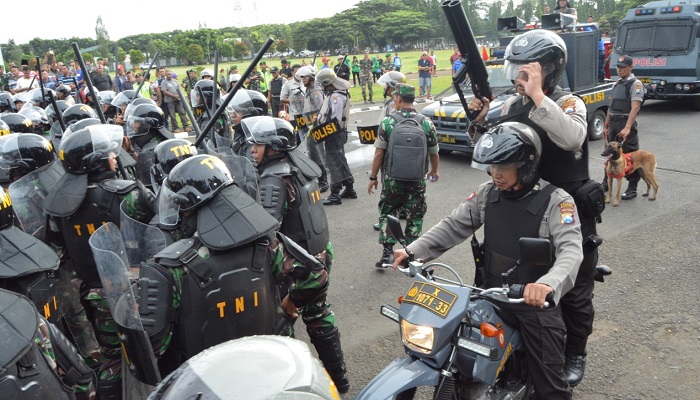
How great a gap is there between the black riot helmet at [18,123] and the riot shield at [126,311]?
22.7 ft

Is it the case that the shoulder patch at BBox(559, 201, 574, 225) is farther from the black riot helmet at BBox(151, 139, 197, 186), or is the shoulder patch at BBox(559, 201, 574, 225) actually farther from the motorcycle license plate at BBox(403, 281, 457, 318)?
the black riot helmet at BBox(151, 139, 197, 186)

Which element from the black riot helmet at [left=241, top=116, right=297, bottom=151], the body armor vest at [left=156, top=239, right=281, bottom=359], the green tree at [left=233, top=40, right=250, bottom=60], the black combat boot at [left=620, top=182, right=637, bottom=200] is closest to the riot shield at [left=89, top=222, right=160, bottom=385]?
the body armor vest at [left=156, top=239, right=281, bottom=359]

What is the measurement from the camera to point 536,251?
8.34 ft

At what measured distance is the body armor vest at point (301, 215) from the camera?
15.0ft

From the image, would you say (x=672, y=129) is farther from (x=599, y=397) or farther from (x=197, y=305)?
(x=197, y=305)

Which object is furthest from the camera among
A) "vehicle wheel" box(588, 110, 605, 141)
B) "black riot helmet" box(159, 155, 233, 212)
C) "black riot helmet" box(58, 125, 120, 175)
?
"vehicle wheel" box(588, 110, 605, 141)

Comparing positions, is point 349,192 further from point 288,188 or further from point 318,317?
point 318,317

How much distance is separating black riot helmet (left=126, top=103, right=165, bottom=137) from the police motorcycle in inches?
182

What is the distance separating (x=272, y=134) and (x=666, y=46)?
14.0 metres

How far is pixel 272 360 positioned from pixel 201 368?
165mm

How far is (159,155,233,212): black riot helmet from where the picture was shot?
113 inches

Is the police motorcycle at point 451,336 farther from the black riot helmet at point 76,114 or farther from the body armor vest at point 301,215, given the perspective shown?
the black riot helmet at point 76,114

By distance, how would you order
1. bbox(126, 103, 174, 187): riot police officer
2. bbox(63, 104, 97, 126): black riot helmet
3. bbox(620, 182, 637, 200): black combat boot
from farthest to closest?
bbox(620, 182, 637, 200): black combat boot < bbox(63, 104, 97, 126): black riot helmet < bbox(126, 103, 174, 187): riot police officer

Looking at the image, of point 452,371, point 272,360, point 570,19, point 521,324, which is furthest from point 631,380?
point 570,19
